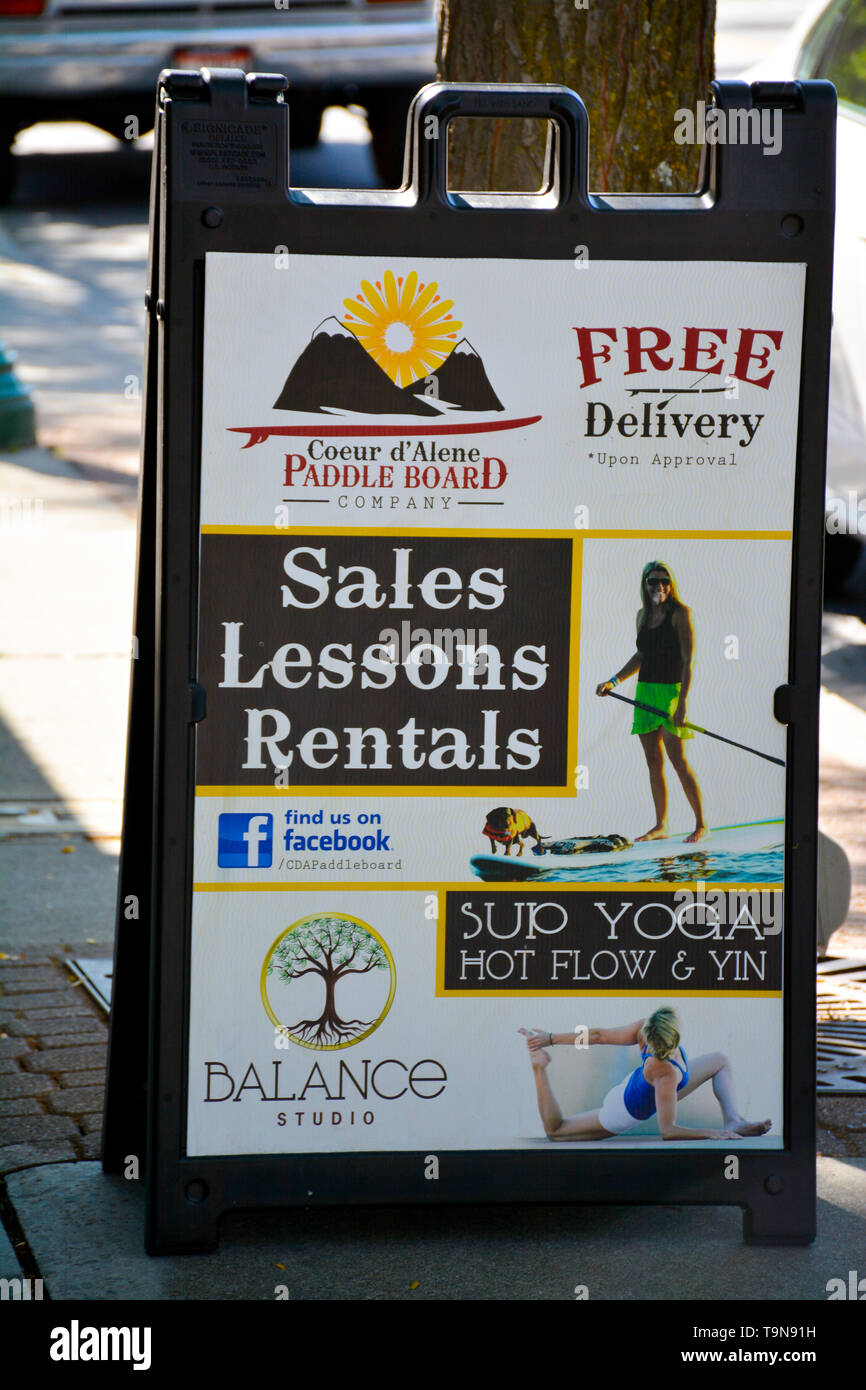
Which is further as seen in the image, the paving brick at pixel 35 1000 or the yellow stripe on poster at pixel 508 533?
the paving brick at pixel 35 1000

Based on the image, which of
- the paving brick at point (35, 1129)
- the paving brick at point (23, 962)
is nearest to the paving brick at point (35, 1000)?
the paving brick at point (23, 962)

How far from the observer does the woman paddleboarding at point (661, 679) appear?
10.3ft

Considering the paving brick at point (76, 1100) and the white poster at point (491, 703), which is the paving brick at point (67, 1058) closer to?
the paving brick at point (76, 1100)

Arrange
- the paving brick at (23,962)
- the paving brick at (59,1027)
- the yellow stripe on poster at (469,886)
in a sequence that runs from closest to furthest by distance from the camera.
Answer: the yellow stripe on poster at (469,886) < the paving brick at (59,1027) < the paving brick at (23,962)

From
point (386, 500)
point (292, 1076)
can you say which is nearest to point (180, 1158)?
point (292, 1076)

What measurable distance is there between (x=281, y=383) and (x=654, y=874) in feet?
3.51

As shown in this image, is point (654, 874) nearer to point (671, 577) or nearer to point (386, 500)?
point (671, 577)

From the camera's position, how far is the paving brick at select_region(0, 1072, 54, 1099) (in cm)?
383

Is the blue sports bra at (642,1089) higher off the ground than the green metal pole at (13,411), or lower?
lower

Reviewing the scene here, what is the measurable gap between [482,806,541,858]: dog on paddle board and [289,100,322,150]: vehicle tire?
12.2 metres

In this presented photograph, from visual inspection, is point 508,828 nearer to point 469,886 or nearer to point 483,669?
point 469,886

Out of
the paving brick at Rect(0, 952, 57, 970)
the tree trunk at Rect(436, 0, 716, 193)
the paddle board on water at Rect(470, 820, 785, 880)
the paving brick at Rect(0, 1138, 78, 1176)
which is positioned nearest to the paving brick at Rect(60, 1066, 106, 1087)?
the paving brick at Rect(0, 1138, 78, 1176)

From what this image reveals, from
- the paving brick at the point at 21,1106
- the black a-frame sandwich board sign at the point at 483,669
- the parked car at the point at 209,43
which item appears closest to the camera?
the black a-frame sandwich board sign at the point at 483,669

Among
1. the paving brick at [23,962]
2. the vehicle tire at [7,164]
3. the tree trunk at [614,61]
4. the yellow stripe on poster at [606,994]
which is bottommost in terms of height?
the paving brick at [23,962]
